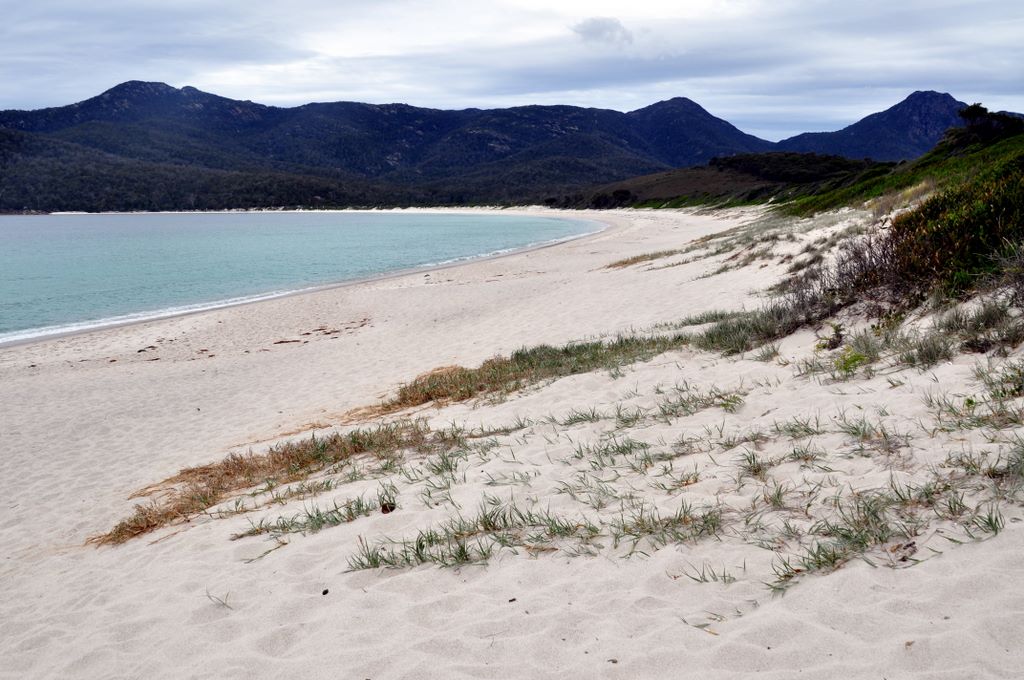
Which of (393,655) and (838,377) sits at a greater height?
(838,377)

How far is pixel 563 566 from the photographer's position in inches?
142

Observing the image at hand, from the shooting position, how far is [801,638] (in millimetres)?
2619

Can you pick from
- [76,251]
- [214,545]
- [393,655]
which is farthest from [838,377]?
[76,251]

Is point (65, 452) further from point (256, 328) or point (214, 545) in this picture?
point (256, 328)

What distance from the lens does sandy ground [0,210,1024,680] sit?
106 inches

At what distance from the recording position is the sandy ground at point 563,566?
2.68 meters

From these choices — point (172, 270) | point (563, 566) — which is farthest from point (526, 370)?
point (172, 270)

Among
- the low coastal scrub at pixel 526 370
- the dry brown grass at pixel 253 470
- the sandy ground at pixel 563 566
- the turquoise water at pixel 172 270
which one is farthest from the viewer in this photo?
the turquoise water at pixel 172 270

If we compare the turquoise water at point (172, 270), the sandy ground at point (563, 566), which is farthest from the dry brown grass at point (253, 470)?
the turquoise water at point (172, 270)

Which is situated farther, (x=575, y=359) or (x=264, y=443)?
(x=575, y=359)

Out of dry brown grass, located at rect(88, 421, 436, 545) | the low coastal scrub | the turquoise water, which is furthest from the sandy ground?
the turquoise water

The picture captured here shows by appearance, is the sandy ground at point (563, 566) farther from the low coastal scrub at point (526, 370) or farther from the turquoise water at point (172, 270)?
the turquoise water at point (172, 270)

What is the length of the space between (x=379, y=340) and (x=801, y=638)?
1383cm

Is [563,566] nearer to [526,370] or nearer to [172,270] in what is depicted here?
[526,370]
